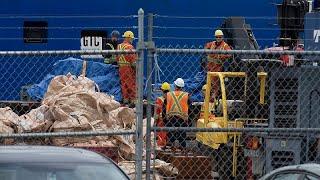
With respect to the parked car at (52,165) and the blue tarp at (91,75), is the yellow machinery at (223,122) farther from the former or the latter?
the parked car at (52,165)

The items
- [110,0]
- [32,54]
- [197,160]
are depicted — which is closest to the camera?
[32,54]

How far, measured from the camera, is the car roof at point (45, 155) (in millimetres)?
6980

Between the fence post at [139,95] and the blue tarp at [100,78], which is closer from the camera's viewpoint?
the fence post at [139,95]

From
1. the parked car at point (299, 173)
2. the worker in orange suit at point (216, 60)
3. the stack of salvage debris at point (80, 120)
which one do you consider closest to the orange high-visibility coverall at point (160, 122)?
the stack of salvage debris at point (80, 120)

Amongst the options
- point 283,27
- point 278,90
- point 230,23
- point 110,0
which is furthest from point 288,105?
point 110,0

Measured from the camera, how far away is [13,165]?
689cm

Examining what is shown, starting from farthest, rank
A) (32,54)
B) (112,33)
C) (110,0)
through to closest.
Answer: (110,0) < (112,33) < (32,54)

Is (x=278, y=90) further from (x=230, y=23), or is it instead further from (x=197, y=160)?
(x=230, y=23)

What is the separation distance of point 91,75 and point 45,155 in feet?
39.0

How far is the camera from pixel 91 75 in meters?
18.9

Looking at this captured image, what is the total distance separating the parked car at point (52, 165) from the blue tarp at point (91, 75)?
10.2 metres

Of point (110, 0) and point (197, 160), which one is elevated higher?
point (110, 0)

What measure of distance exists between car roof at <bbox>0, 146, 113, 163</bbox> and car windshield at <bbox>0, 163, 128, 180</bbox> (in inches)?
2.3

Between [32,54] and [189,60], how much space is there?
369 inches
